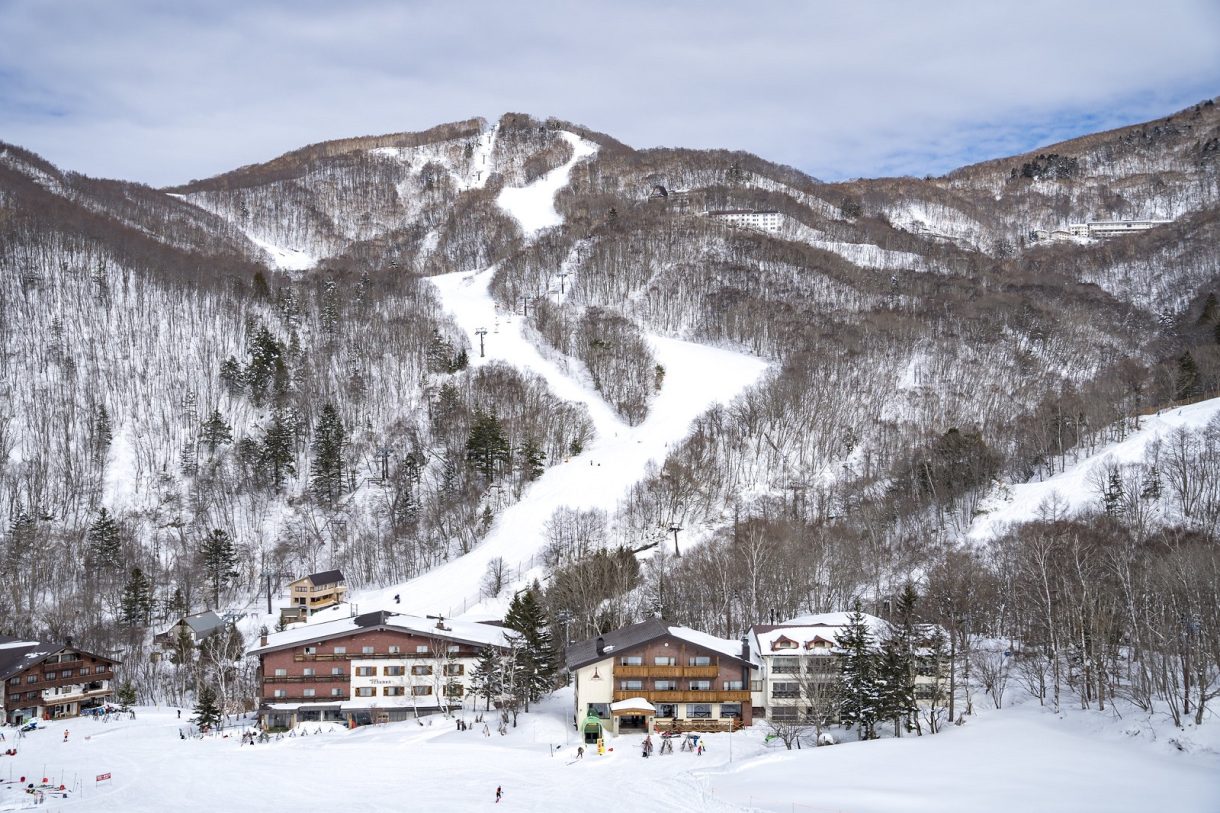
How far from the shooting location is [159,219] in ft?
580

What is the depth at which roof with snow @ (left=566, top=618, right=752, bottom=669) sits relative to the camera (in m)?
42.7

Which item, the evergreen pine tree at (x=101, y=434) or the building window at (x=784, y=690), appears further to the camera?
the evergreen pine tree at (x=101, y=434)

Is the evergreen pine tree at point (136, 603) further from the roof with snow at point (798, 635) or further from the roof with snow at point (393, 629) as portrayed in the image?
the roof with snow at point (798, 635)

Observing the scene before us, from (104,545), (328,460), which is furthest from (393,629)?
(104,545)

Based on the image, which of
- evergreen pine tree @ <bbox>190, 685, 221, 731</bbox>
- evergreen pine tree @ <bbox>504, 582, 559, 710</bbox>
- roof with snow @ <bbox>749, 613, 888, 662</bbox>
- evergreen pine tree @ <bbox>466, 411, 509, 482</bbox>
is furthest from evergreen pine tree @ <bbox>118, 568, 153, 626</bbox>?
roof with snow @ <bbox>749, 613, 888, 662</bbox>

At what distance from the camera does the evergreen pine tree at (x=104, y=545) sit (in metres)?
79.1

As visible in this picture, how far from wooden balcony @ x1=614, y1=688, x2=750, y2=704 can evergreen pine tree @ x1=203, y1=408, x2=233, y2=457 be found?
235 feet

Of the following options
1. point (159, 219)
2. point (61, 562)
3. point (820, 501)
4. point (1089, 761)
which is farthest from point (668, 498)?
point (159, 219)

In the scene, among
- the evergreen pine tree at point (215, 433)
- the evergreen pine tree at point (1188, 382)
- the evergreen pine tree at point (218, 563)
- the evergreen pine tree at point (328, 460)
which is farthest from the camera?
the evergreen pine tree at point (215, 433)

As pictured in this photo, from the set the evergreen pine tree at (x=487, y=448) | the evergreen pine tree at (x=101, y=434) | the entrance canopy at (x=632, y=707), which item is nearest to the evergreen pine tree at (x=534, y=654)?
the entrance canopy at (x=632, y=707)

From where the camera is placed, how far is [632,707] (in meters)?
41.0

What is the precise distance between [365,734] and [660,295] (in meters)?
94.4

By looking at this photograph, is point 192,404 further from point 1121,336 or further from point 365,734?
point 1121,336

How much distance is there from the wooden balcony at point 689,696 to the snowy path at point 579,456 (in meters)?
24.2
